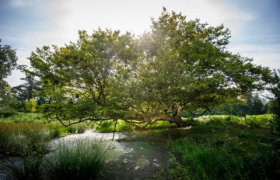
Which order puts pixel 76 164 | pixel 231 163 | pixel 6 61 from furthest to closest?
pixel 6 61 < pixel 76 164 < pixel 231 163

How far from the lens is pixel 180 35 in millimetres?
7852

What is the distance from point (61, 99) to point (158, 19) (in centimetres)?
787

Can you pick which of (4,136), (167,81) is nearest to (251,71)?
(167,81)

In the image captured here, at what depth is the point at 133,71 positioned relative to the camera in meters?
7.16

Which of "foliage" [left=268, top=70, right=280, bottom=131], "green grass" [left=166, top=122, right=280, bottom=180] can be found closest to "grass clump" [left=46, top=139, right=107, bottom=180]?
"green grass" [left=166, top=122, right=280, bottom=180]

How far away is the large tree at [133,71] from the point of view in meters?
5.80

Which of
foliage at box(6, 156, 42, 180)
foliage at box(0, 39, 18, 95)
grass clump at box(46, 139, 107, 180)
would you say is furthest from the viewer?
foliage at box(0, 39, 18, 95)

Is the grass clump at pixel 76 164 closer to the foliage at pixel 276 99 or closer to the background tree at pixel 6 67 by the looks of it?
the foliage at pixel 276 99

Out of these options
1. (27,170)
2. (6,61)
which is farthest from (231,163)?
(6,61)

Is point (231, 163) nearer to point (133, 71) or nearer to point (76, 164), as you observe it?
point (76, 164)

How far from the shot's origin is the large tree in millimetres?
5801

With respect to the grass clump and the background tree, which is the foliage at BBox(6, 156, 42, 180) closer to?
the grass clump

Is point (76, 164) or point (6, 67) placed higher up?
point (6, 67)

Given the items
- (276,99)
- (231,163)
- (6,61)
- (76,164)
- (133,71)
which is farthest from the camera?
(6,61)
